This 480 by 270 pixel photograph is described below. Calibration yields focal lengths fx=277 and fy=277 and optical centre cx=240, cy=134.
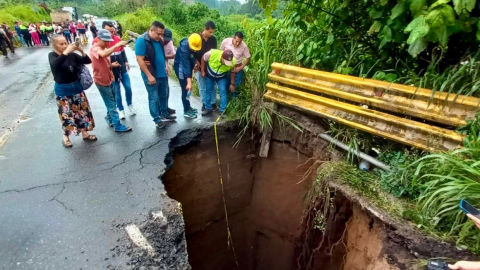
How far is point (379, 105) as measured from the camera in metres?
2.62

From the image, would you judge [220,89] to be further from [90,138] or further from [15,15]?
[15,15]

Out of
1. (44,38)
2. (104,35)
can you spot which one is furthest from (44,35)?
(104,35)

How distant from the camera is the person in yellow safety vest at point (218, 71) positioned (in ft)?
14.9

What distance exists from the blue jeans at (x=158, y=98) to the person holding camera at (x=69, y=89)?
892mm

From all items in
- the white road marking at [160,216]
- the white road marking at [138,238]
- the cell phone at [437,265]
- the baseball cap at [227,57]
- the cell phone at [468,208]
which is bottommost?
the white road marking at [138,238]

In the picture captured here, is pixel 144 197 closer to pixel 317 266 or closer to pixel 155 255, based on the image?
pixel 155 255

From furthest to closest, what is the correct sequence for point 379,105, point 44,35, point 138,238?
point 44,35 < point 379,105 < point 138,238

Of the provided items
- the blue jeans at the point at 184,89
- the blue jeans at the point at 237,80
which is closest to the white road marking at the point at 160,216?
the blue jeans at the point at 184,89

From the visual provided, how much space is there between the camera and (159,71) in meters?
4.36

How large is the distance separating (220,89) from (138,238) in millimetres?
3014

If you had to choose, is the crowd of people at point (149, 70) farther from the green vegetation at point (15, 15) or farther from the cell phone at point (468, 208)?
the green vegetation at point (15, 15)

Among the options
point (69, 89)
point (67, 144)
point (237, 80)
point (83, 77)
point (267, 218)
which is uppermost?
point (83, 77)

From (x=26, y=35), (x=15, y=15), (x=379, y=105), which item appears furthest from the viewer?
(x=15, y=15)

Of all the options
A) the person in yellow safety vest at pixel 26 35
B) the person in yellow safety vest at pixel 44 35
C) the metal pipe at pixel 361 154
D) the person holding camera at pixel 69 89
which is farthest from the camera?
the person in yellow safety vest at pixel 44 35
